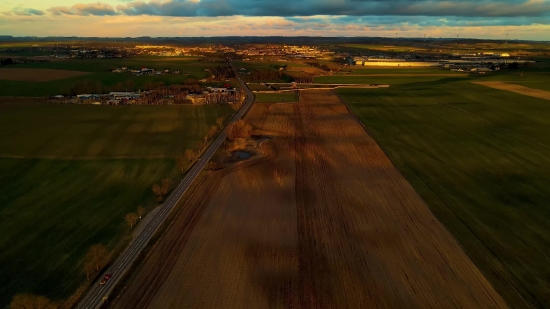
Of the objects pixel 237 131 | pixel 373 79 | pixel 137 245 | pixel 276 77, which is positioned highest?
pixel 276 77

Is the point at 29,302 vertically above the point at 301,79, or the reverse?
the point at 301,79

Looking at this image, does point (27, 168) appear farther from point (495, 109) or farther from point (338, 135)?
point (495, 109)

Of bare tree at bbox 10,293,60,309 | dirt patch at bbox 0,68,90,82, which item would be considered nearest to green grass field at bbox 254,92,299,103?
dirt patch at bbox 0,68,90,82

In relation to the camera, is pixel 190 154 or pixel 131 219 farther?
pixel 190 154

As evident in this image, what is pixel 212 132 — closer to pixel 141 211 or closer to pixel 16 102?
pixel 141 211

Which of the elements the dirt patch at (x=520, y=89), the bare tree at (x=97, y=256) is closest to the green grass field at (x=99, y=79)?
the bare tree at (x=97, y=256)

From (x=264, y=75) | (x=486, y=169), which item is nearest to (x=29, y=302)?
(x=486, y=169)

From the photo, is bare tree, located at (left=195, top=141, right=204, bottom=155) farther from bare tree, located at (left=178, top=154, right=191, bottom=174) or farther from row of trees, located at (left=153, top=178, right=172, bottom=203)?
row of trees, located at (left=153, top=178, right=172, bottom=203)

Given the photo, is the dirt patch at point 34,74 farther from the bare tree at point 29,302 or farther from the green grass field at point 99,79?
the bare tree at point 29,302

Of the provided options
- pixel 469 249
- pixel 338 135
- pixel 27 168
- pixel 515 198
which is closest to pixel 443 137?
pixel 338 135
